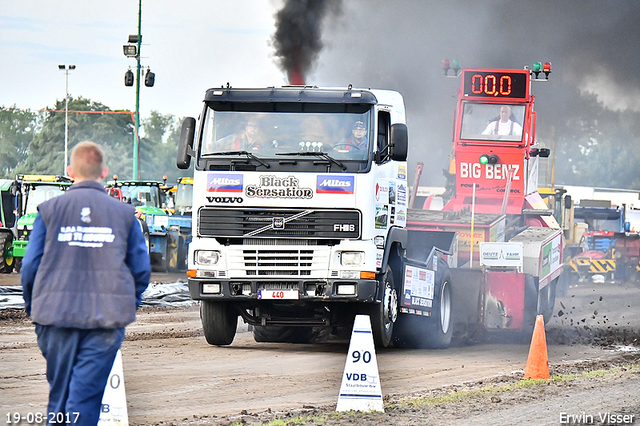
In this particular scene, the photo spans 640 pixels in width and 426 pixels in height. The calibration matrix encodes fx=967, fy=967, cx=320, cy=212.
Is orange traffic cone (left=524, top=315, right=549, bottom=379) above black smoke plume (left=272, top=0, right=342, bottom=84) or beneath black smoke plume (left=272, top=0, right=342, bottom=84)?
beneath

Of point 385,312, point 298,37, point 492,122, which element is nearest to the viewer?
point 385,312

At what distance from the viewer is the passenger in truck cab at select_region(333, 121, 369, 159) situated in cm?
1130

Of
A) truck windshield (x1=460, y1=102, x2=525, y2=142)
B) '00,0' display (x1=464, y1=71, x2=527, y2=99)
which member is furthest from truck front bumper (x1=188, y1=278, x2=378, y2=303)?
'00,0' display (x1=464, y1=71, x2=527, y2=99)

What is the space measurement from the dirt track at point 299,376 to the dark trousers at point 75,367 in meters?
2.05

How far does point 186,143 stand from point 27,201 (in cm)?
1608

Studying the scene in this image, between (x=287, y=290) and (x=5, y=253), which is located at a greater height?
(x=287, y=290)

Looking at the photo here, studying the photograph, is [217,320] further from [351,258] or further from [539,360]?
[539,360]

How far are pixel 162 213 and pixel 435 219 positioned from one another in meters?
13.5

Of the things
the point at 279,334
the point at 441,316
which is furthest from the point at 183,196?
the point at 441,316

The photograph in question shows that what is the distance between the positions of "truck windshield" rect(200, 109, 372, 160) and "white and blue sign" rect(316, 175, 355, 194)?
310mm

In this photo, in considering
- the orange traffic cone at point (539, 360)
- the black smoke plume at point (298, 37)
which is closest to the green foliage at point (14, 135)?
the black smoke plume at point (298, 37)

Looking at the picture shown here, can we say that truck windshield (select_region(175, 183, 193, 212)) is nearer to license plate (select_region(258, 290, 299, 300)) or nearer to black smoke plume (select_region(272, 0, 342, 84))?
black smoke plume (select_region(272, 0, 342, 84))

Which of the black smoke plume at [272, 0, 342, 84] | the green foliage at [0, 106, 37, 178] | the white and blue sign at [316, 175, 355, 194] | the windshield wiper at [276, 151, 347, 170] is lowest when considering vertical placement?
the white and blue sign at [316, 175, 355, 194]

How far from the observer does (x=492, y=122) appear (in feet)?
61.3
